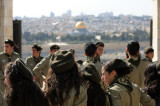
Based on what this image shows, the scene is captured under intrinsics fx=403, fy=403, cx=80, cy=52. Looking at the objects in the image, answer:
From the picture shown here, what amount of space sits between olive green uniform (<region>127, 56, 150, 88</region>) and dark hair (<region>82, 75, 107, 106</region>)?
4.89ft

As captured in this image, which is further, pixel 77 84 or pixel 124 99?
pixel 124 99

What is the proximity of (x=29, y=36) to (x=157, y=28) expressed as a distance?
10017cm

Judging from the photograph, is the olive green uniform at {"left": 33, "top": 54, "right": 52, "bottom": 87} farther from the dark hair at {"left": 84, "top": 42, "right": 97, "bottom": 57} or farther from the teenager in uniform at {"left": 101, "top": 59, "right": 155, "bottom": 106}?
the teenager in uniform at {"left": 101, "top": 59, "right": 155, "bottom": 106}

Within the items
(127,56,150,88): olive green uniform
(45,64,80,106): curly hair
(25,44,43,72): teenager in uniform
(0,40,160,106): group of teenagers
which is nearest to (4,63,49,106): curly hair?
(0,40,160,106): group of teenagers

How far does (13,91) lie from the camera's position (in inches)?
113

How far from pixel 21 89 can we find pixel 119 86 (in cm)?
89

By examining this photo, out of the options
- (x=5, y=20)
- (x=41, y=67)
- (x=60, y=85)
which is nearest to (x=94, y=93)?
(x=60, y=85)

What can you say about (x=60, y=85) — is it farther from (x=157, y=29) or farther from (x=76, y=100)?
(x=157, y=29)

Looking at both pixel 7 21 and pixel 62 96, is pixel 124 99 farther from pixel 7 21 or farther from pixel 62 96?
pixel 7 21

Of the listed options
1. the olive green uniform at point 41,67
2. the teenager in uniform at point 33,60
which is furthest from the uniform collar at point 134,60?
the teenager in uniform at point 33,60

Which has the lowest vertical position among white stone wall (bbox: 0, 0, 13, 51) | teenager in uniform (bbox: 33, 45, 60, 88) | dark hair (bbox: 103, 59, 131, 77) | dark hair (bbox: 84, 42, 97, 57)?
teenager in uniform (bbox: 33, 45, 60, 88)

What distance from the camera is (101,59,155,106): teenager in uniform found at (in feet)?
10.9

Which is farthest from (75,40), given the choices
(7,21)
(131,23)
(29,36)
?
(7,21)

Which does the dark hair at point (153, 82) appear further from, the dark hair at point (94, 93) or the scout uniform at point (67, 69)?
the scout uniform at point (67, 69)
